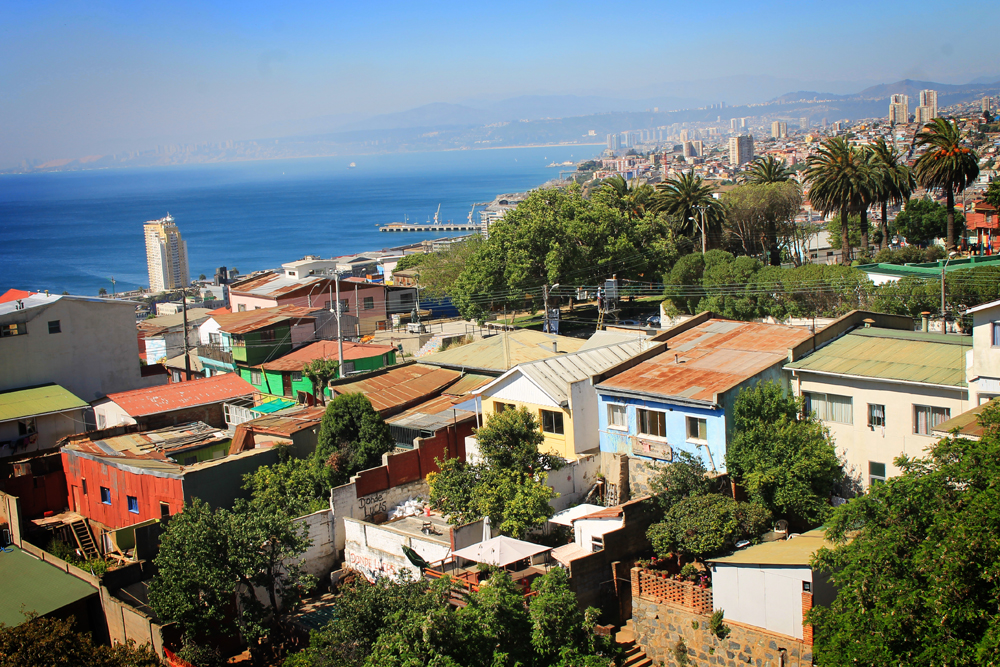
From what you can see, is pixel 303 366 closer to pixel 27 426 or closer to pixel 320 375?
pixel 320 375

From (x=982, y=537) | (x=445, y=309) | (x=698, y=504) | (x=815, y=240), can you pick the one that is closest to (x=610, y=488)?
(x=698, y=504)

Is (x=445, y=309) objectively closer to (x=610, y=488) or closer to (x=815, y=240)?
(x=815, y=240)

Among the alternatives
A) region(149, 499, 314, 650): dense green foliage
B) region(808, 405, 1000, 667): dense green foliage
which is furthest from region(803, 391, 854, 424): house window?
region(149, 499, 314, 650): dense green foliage

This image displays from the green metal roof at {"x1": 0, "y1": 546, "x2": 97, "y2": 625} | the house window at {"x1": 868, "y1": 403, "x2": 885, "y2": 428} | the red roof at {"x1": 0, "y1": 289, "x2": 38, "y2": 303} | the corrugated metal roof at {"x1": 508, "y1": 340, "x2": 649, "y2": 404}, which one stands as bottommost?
the green metal roof at {"x1": 0, "y1": 546, "x2": 97, "y2": 625}

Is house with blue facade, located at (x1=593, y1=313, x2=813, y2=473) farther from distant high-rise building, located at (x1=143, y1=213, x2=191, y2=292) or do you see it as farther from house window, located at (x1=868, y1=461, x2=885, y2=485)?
distant high-rise building, located at (x1=143, y1=213, x2=191, y2=292)

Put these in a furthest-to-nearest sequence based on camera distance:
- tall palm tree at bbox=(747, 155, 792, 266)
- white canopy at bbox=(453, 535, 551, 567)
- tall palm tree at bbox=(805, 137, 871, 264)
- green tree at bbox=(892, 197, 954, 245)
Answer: green tree at bbox=(892, 197, 954, 245), tall palm tree at bbox=(747, 155, 792, 266), tall palm tree at bbox=(805, 137, 871, 264), white canopy at bbox=(453, 535, 551, 567)

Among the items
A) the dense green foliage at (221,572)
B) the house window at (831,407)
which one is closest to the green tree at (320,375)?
the dense green foliage at (221,572)

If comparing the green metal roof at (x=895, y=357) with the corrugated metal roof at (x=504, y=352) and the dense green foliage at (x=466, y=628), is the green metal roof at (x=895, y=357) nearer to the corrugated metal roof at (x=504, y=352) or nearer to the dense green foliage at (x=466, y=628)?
the dense green foliage at (x=466, y=628)
